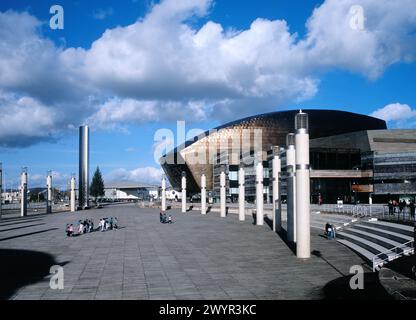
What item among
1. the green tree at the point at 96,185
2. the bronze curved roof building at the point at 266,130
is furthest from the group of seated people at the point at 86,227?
the green tree at the point at 96,185

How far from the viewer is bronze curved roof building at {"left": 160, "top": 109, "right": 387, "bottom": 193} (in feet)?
401

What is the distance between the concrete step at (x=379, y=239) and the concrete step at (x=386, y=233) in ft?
0.72

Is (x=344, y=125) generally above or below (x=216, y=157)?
above

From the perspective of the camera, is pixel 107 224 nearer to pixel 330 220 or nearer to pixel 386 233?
pixel 330 220

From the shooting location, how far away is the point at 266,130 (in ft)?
407

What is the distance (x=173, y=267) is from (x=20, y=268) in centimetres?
635

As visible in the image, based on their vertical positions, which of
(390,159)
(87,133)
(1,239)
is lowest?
(1,239)

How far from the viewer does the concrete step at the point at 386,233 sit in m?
18.4

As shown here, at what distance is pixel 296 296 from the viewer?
12.6 m

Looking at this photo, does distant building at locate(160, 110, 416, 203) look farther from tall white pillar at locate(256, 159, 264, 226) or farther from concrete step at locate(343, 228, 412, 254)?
concrete step at locate(343, 228, 412, 254)

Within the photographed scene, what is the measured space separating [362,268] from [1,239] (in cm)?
2394
